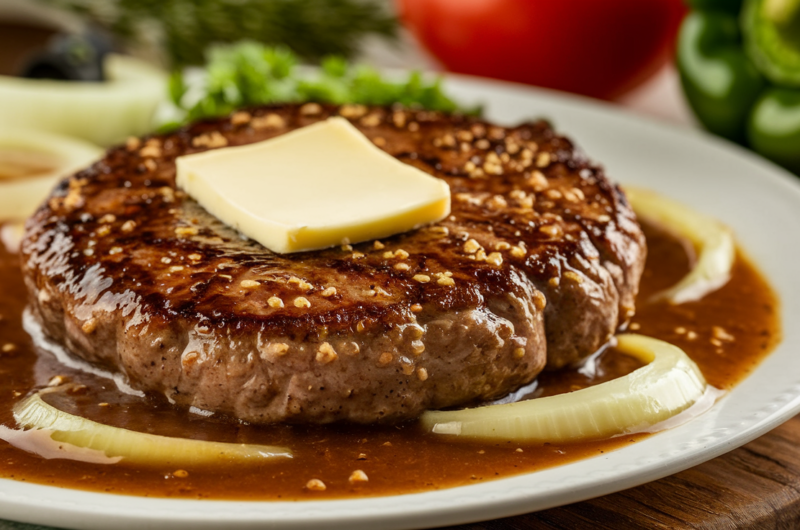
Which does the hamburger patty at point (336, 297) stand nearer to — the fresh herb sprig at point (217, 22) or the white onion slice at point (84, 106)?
the white onion slice at point (84, 106)

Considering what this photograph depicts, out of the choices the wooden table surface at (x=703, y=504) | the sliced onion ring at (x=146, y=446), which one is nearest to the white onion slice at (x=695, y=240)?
the wooden table surface at (x=703, y=504)

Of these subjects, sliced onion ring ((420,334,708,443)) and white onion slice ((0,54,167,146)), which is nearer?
sliced onion ring ((420,334,708,443))

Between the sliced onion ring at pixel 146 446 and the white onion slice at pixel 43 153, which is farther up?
the sliced onion ring at pixel 146 446

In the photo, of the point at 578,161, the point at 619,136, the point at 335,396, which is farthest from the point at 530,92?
the point at 335,396

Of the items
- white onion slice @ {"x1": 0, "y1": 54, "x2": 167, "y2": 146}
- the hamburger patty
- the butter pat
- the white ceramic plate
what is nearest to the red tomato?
white onion slice @ {"x1": 0, "y1": 54, "x2": 167, "y2": 146}

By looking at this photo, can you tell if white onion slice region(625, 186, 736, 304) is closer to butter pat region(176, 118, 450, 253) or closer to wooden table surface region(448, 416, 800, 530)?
wooden table surface region(448, 416, 800, 530)

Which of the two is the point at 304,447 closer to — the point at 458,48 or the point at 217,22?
the point at 458,48
